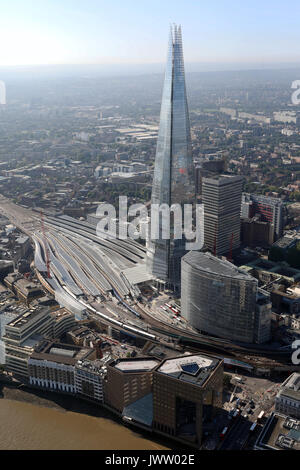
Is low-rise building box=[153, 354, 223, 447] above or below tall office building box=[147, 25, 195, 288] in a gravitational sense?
below

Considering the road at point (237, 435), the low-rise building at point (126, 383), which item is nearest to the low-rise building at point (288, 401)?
the road at point (237, 435)

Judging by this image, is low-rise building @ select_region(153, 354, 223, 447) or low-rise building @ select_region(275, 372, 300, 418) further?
low-rise building @ select_region(275, 372, 300, 418)

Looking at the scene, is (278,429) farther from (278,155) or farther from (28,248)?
(278,155)

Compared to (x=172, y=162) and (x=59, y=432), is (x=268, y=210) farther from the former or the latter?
(x=59, y=432)

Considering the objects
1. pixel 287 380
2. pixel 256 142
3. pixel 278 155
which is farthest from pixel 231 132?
pixel 287 380

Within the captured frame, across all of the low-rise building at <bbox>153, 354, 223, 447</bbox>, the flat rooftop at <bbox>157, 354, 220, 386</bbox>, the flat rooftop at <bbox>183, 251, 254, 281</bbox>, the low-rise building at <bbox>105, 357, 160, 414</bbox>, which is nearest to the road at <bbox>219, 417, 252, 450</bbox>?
the low-rise building at <bbox>153, 354, 223, 447</bbox>

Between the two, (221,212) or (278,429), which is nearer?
(278,429)

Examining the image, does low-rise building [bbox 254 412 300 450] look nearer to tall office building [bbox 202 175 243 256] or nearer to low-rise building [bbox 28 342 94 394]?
low-rise building [bbox 28 342 94 394]
